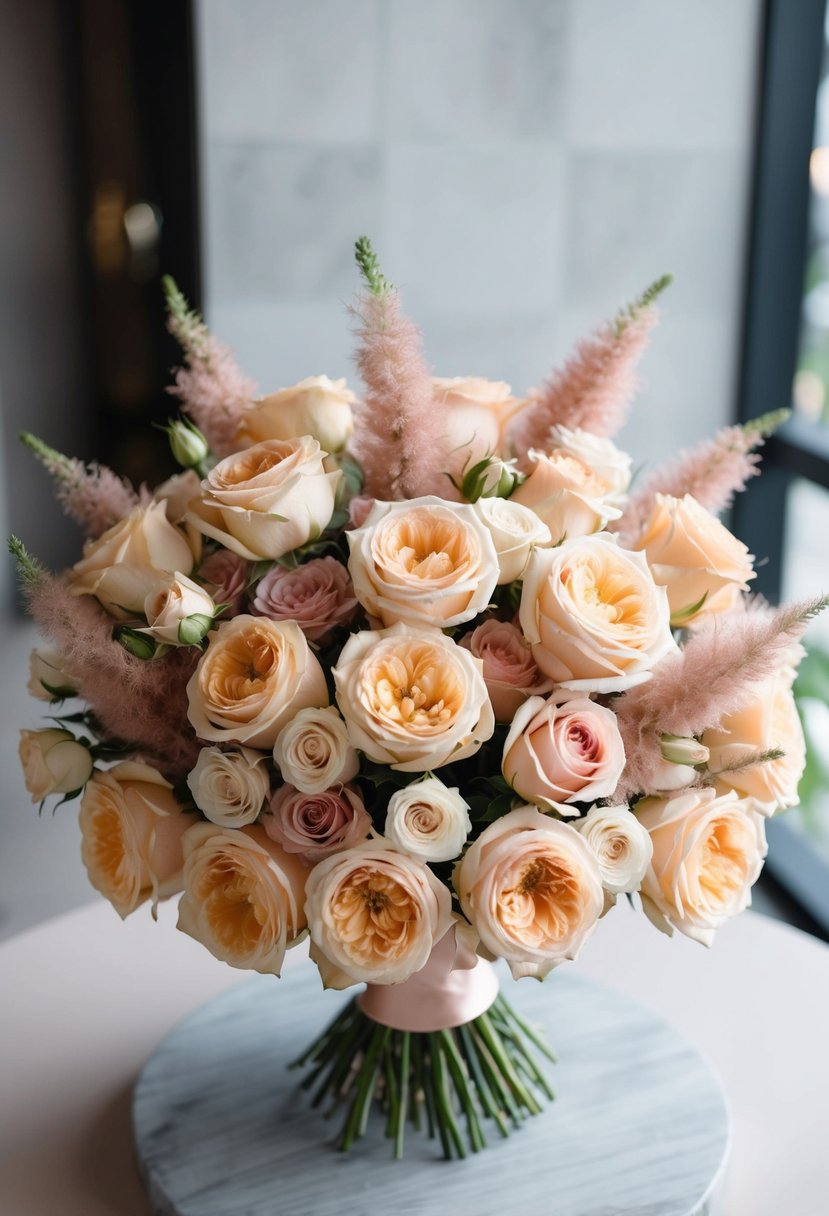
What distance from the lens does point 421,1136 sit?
0.87m

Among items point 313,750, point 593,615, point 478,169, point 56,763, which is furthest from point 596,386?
point 478,169

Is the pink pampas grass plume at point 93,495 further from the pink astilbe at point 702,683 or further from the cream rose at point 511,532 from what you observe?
the pink astilbe at point 702,683

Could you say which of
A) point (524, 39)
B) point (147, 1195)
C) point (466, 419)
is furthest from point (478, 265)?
point (147, 1195)

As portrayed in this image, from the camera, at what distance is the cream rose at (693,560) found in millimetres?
760

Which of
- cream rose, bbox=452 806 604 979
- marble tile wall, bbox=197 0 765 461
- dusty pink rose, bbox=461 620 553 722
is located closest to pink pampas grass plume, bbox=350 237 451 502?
dusty pink rose, bbox=461 620 553 722

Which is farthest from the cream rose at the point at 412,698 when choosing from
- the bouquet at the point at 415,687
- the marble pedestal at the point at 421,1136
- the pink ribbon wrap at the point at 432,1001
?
the marble pedestal at the point at 421,1136

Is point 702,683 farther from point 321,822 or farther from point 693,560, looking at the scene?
point 321,822

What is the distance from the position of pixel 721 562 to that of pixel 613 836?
0.19 metres

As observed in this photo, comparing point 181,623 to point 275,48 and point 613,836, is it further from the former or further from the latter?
point 275,48

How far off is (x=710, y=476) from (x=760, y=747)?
199 mm

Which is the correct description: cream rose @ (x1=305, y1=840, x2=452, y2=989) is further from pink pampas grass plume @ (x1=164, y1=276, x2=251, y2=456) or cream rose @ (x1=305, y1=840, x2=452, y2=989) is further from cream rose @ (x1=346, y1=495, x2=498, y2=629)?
pink pampas grass plume @ (x1=164, y1=276, x2=251, y2=456)

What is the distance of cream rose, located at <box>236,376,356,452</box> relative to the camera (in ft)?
2.65

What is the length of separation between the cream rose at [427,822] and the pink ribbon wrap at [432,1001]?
0.17 meters

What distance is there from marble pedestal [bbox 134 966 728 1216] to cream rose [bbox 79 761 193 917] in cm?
21
